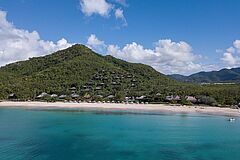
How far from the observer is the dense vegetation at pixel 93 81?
80.5 metres

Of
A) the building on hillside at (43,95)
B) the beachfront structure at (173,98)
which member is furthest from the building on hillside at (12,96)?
the beachfront structure at (173,98)

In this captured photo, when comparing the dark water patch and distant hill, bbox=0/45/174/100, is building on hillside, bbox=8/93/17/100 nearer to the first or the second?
distant hill, bbox=0/45/174/100

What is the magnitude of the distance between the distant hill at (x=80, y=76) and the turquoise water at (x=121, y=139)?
38995 mm

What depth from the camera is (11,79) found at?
338ft

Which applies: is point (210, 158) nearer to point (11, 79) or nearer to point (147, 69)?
point (11, 79)

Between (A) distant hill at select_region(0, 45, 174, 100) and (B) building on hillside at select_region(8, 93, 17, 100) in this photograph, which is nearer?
(B) building on hillside at select_region(8, 93, 17, 100)

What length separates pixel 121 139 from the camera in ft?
112

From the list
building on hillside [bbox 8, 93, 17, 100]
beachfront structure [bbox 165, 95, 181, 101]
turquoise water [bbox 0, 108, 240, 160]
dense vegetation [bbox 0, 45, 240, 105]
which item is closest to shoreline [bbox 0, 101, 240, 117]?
beachfront structure [bbox 165, 95, 181, 101]

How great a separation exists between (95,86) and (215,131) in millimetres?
61174

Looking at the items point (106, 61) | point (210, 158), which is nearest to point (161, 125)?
point (210, 158)

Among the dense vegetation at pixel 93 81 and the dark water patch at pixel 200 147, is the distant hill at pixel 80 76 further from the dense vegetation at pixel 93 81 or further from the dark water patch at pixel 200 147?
the dark water patch at pixel 200 147

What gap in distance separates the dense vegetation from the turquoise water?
2968 cm

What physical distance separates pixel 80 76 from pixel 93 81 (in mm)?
5317

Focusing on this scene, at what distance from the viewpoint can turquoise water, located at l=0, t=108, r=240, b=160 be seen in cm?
2631
